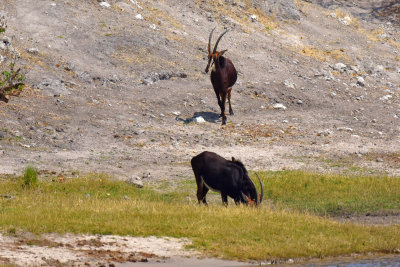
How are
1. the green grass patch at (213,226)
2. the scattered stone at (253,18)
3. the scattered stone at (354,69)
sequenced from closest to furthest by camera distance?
the green grass patch at (213,226)
the scattered stone at (354,69)
the scattered stone at (253,18)

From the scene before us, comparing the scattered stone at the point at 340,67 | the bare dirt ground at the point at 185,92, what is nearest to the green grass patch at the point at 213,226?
the bare dirt ground at the point at 185,92

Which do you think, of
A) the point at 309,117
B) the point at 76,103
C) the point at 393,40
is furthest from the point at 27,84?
the point at 393,40

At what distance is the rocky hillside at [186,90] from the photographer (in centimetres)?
2297

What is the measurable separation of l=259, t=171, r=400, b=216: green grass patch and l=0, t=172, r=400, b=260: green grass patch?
238 centimetres

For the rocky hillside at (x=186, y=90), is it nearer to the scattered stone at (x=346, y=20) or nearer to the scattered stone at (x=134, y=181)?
the scattered stone at (x=346, y=20)

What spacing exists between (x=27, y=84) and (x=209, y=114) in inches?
290

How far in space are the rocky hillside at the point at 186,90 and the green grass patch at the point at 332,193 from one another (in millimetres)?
2025

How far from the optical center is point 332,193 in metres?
18.6

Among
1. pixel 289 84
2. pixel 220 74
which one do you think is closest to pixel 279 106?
pixel 289 84

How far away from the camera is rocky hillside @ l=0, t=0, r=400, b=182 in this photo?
2297 cm

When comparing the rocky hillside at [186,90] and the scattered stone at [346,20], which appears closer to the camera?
the rocky hillside at [186,90]

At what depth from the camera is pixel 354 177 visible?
20281 millimetres

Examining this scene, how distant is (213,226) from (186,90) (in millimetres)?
17362

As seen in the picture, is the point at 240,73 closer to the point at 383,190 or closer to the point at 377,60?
the point at 377,60
